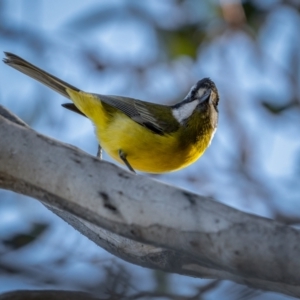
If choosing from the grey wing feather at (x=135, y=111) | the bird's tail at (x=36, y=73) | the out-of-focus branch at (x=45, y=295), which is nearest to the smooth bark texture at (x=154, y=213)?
the out-of-focus branch at (x=45, y=295)

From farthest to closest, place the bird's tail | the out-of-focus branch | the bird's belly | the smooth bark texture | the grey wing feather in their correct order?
the grey wing feather
the bird's belly
the bird's tail
the smooth bark texture
the out-of-focus branch

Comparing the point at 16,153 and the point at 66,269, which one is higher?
the point at 16,153

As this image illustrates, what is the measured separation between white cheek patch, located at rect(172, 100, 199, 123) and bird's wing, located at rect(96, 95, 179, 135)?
0.09 ft

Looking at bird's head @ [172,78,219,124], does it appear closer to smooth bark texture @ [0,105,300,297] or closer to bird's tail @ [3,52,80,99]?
bird's tail @ [3,52,80,99]

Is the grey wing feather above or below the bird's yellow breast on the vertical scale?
above

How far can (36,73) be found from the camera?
3.36m

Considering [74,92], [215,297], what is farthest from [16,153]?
[74,92]

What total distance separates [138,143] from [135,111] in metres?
0.23

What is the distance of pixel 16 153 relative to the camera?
1.94m

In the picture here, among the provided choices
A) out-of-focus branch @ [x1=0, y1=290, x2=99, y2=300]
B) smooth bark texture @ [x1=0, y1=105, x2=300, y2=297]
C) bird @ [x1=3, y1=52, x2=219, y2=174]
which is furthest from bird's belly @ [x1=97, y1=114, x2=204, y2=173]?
out-of-focus branch @ [x1=0, y1=290, x2=99, y2=300]

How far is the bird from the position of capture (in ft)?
11.1

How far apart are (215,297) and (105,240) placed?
726mm

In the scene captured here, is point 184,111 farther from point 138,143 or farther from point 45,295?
point 45,295

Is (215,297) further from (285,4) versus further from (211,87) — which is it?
(285,4)
